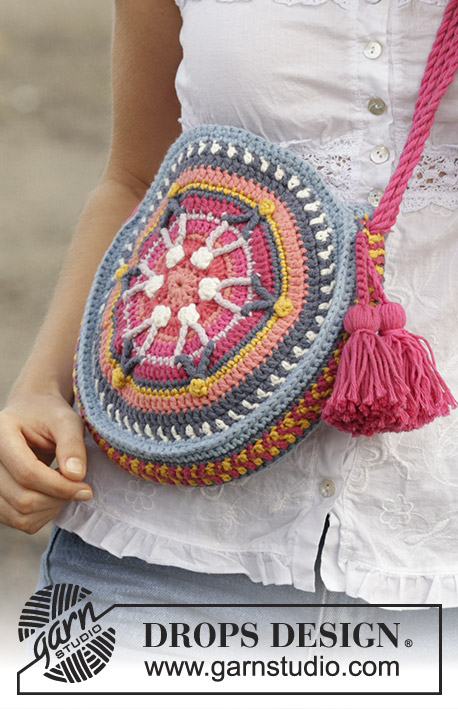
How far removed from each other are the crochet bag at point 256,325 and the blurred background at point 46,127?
8.90 feet

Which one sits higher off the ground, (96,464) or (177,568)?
(96,464)

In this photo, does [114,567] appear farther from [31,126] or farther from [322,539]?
[31,126]

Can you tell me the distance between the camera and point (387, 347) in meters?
0.83

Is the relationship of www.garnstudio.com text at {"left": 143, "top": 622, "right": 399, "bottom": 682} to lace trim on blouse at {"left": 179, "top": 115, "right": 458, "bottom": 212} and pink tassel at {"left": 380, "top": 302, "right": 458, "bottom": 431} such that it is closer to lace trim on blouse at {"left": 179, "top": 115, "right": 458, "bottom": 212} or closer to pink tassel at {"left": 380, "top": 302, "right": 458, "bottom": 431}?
pink tassel at {"left": 380, "top": 302, "right": 458, "bottom": 431}

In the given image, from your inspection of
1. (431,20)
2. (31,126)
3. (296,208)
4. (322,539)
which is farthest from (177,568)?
(31,126)

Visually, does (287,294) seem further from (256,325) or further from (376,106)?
(376,106)

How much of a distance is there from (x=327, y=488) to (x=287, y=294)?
22 centimetres

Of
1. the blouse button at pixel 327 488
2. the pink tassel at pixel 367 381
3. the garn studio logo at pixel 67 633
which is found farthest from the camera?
the garn studio logo at pixel 67 633

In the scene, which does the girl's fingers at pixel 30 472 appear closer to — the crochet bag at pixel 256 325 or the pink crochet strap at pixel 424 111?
the crochet bag at pixel 256 325

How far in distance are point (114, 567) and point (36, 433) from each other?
194mm

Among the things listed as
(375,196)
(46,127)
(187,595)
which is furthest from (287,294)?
(46,127)

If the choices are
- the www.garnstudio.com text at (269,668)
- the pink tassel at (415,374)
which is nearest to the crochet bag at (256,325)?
the pink tassel at (415,374)

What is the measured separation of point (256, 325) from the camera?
2.90 ft

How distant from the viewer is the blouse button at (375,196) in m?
0.91
